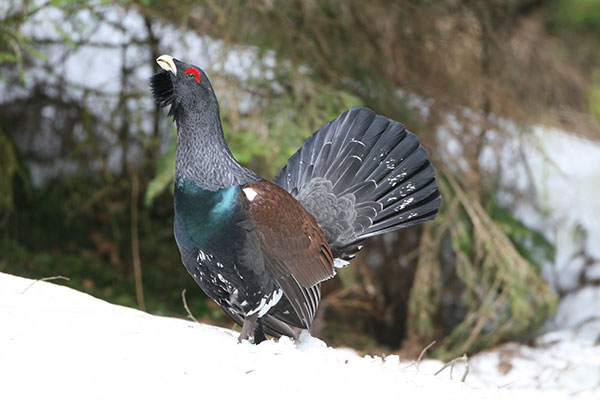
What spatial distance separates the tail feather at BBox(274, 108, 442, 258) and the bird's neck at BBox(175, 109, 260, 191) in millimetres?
633

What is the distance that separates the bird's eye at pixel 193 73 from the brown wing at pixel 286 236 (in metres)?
0.47

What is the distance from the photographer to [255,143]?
4.27 metres

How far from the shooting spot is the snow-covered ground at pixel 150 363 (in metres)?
2.14

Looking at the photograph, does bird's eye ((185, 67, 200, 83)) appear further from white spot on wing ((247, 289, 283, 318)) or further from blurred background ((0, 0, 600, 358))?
blurred background ((0, 0, 600, 358))

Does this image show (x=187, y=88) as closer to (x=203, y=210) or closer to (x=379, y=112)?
(x=203, y=210)

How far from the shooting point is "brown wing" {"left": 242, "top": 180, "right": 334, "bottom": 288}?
103 inches

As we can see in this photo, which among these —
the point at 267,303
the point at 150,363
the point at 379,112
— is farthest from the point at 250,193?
the point at 379,112

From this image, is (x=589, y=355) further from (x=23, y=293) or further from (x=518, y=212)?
(x=23, y=293)

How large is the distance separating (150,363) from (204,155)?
0.81 m

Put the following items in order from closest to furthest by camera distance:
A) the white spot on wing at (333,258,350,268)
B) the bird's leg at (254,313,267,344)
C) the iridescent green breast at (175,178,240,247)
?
the iridescent green breast at (175,178,240,247)
the bird's leg at (254,313,267,344)
the white spot on wing at (333,258,350,268)

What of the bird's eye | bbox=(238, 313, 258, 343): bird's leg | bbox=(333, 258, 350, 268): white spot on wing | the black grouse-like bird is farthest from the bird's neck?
bbox=(333, 258, 350, 268): white spot on wing

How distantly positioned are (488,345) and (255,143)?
8.94ft

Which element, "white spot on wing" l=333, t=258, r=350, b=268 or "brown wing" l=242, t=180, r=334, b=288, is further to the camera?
"white spot on wing" l=333, t=258, r=350, b=268

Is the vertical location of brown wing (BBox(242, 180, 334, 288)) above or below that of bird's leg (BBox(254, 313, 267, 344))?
above
